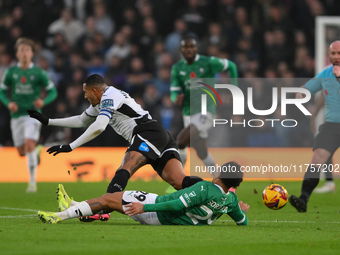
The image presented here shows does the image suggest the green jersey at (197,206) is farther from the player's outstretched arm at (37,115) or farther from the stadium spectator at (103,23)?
the stadium spectator at (103,23)

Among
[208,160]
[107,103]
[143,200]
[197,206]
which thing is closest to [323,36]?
[208,160]

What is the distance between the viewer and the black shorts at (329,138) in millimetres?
11008

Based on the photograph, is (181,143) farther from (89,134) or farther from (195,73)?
(89,134)

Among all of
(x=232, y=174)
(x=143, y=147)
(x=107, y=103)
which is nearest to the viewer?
(x=232, y=174)

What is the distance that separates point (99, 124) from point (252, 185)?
7533mm

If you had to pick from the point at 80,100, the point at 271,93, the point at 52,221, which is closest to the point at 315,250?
the point at 52,221

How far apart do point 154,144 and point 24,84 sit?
6007 mm

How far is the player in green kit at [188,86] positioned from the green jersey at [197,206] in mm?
5145

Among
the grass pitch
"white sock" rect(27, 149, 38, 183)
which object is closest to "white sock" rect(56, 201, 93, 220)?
the grass pitch

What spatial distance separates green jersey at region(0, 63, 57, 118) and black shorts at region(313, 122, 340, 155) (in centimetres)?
595

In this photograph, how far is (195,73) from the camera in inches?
548

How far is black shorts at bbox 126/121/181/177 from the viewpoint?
30.5 feet

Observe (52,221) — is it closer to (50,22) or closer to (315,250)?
(315,250)

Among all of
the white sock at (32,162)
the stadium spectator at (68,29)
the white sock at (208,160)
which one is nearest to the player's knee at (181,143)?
the white sock at (208,160)
